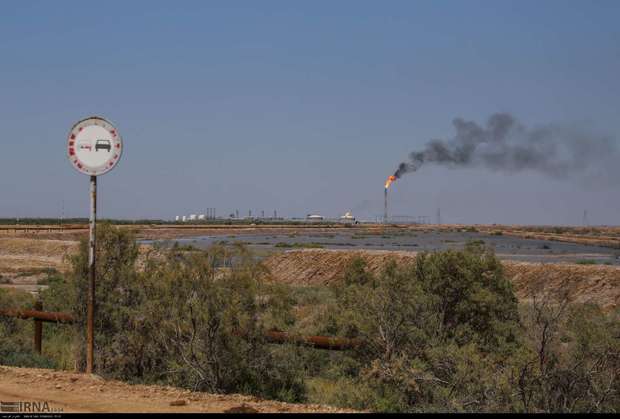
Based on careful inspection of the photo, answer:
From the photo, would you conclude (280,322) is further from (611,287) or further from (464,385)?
(611,287)

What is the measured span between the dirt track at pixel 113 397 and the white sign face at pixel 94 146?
300 cm

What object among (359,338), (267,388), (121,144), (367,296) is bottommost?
(267,388)

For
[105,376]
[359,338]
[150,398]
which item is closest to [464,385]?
[359,338]

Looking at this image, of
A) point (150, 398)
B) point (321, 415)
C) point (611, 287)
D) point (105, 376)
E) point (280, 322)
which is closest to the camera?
point (321, 415)

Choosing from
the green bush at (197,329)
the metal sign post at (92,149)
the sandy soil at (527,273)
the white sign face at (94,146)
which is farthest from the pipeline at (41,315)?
the sandy soil at (527,273)

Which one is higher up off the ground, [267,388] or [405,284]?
[405,284]

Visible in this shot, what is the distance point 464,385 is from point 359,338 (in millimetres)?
1968

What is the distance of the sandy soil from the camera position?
25.5 meters

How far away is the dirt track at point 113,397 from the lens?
7.65 metres

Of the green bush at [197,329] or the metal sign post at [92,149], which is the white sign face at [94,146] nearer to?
the metal sign post at [92,149]

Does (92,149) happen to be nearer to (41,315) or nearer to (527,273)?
(41,315)

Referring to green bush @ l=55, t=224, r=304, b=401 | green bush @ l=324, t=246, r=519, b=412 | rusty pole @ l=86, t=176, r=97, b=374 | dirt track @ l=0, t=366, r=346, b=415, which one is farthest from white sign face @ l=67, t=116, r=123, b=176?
green bush @ l=324, t=246, r=519, b=412

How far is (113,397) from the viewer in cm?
818

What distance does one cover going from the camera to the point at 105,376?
9648mm
